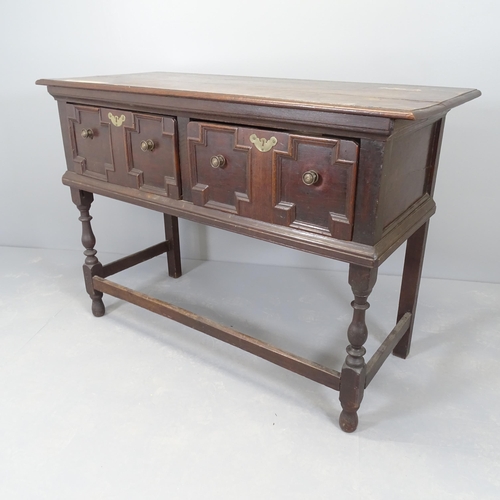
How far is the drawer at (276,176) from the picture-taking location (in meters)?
1.57

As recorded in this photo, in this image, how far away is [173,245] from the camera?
3.08m

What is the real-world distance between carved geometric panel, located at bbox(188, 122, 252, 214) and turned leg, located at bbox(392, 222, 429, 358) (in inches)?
33.7

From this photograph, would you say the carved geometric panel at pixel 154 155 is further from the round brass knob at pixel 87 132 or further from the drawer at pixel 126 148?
the round brass knob at pixel 87 132

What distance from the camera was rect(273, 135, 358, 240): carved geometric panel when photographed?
1.54m

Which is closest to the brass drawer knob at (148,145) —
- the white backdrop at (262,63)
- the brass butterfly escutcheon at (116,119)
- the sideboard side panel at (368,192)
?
the brass butterfly escutcheon at (116,119)

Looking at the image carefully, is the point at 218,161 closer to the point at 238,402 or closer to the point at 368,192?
the point at 368,192

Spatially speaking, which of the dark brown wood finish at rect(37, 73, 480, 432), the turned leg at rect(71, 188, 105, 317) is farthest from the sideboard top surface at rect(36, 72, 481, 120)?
the turned leg at rect(71, 188, 105, 317)

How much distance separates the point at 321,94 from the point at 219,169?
46 cm

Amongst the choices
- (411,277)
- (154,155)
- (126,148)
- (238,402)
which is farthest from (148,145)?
(411,277)

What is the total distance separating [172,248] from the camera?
3088 millimetres

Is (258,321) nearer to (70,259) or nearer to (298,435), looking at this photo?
(298,435)

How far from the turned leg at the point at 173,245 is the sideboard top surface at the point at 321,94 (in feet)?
3.23

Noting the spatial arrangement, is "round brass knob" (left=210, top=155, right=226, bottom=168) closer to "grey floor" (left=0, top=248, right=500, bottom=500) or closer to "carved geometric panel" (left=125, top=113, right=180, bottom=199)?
"carved geometric panel" (left=125, top=113, right=180, bottom=199)

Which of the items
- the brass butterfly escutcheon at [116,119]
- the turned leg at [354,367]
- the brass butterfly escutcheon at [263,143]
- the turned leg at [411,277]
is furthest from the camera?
the turned leg at [411,277]
